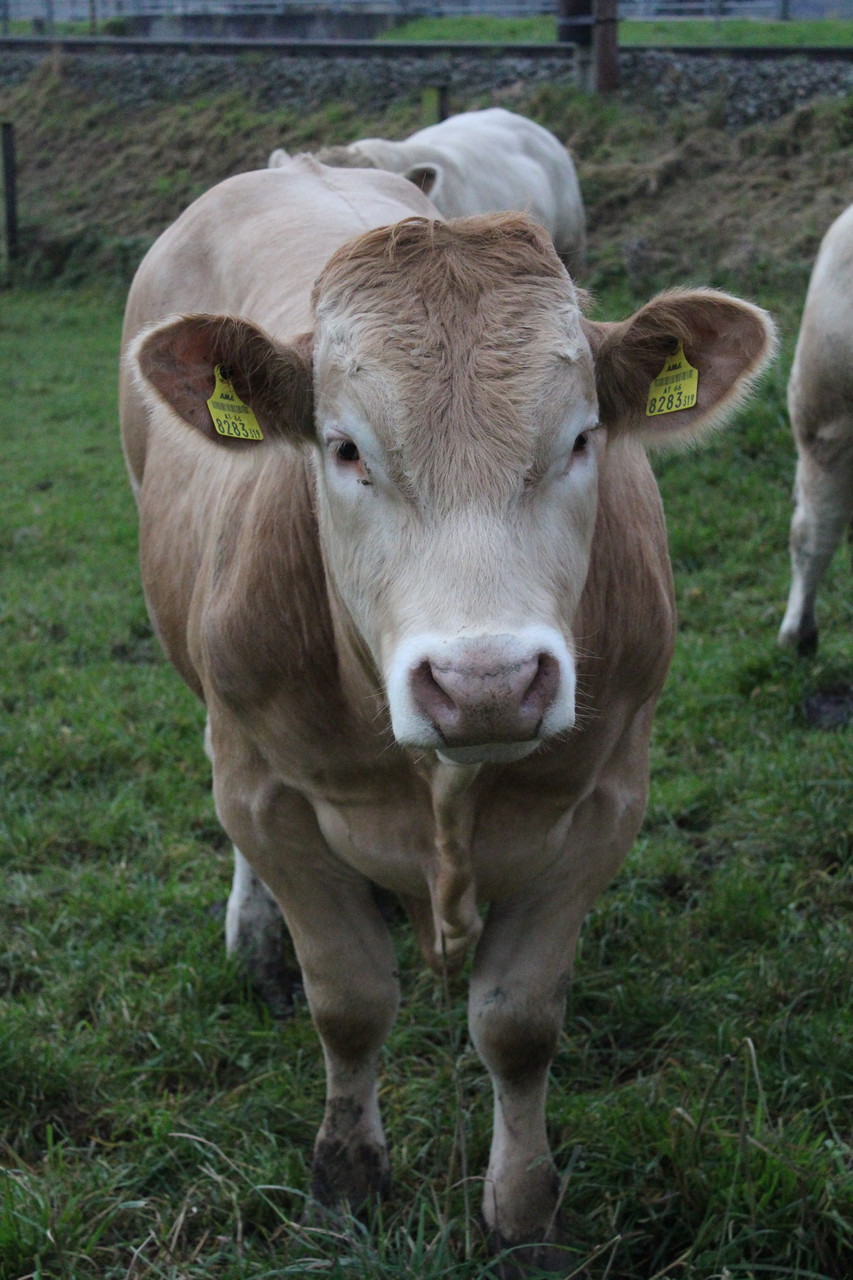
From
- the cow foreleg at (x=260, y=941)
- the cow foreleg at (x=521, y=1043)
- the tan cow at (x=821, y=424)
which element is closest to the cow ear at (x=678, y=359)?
the cow foreleg at (x=521, y=1043)

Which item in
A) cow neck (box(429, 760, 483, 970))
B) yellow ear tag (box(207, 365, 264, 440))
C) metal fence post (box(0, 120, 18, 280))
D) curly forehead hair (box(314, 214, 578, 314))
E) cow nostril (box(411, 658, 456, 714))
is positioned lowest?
metal fence post (box(0, 120, 18, 280))

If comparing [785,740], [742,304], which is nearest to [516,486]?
[742,304]

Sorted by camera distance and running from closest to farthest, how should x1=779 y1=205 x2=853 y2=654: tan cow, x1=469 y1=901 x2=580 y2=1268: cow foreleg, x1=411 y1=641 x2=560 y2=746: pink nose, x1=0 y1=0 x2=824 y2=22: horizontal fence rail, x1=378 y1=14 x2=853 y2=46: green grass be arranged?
x1=411 y1=641 x2=560 y2=746: pink nose, x1=469 y1=901 x2=580 y2=1268: cow foreleg, x1=779 y1=205 x2=853 y2=654: tan cow, x1=378 y1=14 x2=853 y2=46: green grass, x1=0 y1=0 x2=824 y2=22: horizontal fence rail

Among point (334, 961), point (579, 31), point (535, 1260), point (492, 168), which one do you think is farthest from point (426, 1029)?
point (579, 31)

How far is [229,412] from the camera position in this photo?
237cm

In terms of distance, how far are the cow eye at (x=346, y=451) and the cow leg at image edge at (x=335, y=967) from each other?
31.0 inches

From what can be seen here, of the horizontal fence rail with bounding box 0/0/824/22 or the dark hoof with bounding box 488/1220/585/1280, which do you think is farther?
the horizontal fence rail with bounding box 0/0/824/22

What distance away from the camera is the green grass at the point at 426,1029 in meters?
2.51

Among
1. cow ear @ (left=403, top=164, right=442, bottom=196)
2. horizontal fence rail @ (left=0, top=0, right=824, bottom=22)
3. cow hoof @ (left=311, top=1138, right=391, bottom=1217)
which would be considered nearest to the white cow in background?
cow ear @ (left=403, top=164, right=442, bottom=196)

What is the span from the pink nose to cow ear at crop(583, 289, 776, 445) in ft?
2.32

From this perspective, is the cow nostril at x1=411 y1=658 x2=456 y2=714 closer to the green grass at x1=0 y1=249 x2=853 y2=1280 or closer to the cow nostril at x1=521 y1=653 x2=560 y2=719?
the cow nostril at x1=521 y1=653 x2=560 y2=719

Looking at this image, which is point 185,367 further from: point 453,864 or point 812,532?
point 812,532

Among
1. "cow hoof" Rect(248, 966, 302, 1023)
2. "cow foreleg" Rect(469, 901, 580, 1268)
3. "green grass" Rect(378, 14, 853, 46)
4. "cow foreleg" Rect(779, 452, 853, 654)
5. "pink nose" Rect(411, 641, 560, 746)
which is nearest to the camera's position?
"pink nose" Rect(411, 641, 560, 746)

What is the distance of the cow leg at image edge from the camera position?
2738 mm
